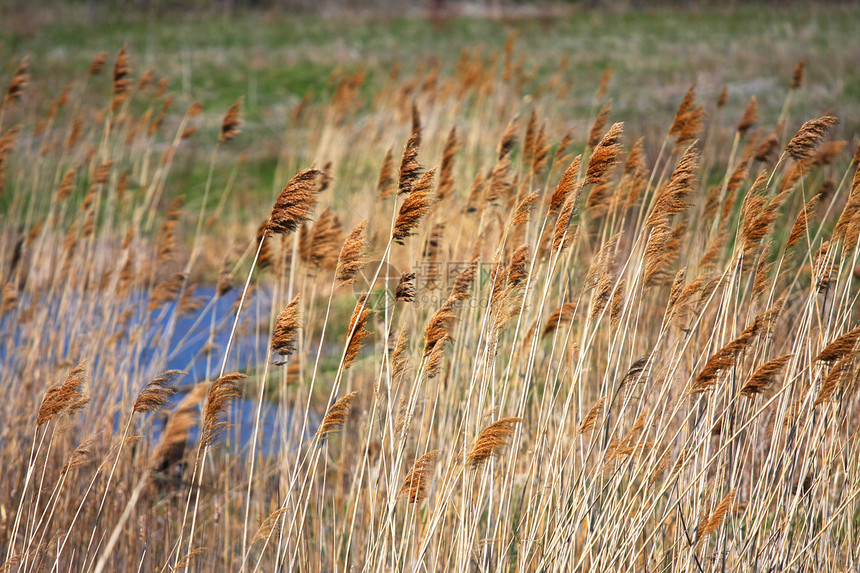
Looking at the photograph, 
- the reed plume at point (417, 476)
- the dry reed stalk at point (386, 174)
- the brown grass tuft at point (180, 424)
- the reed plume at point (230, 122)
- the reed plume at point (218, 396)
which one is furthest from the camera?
the reed plume at point (230, 122)

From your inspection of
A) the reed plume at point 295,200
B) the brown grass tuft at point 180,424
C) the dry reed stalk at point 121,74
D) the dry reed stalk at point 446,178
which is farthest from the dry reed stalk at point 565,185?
the dry reed stalk at point 121,74

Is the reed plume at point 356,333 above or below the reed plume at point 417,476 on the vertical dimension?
above

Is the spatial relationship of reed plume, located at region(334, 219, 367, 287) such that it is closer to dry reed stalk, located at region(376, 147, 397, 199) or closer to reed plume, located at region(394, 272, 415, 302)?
reed plume, located at region(394, 272, 415, 302)

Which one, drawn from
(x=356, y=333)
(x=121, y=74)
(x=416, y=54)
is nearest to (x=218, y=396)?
(x=356, y=333)

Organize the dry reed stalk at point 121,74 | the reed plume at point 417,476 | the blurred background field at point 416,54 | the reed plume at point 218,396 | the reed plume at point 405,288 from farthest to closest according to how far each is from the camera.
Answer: the blurred background field at point 416,54, the dry reed stalk at point 121,74, the reed plume at point 405,288, the reed plume at point 417,476, the reed plume at point 218,396

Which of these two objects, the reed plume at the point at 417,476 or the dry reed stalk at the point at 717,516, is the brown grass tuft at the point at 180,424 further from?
the dry reed stalk at the point at 717,516

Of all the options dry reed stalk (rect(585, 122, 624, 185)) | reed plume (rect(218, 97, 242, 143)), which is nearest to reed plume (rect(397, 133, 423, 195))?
dry reed stalk (rect(585, 122, 624, 185))

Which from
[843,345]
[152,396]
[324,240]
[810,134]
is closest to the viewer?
[843,345]

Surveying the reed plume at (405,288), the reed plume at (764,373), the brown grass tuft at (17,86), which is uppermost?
the brown grass tuft at (17,86)

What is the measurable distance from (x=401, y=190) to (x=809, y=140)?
125 cm

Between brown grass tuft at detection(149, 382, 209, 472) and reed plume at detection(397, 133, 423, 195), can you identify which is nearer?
reed plume at detection(397, 133, 423, 195)

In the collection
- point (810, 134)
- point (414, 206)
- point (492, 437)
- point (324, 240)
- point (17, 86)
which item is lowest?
point (492, 437)

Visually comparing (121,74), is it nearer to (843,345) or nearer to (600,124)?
(600,124)

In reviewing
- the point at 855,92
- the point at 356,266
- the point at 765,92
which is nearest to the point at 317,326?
the point at 356,266
